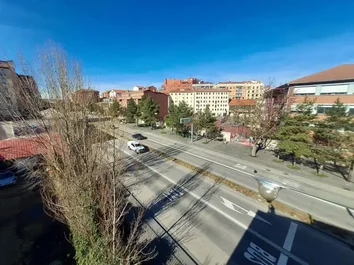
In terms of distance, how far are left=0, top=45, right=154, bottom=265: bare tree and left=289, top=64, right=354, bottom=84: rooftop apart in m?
28.9

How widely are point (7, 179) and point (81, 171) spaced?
534 inches

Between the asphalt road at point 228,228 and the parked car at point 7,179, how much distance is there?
10.5 meters

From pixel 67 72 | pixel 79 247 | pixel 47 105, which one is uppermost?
pixel 67 72

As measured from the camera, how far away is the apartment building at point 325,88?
71.7 feet

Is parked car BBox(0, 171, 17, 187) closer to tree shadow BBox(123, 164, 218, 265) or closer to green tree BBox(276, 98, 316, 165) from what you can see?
tree shadow BBox(123, 164, 218, 265)

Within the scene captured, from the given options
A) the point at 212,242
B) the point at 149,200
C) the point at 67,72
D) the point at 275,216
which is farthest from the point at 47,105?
the point at 275,216

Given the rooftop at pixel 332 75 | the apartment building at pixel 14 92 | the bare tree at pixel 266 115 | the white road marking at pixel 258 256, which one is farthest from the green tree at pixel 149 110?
the white road marking at pixel 258 256

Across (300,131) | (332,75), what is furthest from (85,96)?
(332,75)

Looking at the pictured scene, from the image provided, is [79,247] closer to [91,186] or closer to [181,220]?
[91,186]

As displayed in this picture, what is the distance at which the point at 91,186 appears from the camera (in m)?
7.05

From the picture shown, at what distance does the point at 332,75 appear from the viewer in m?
23.9

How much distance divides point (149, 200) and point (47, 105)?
9361 millimetres

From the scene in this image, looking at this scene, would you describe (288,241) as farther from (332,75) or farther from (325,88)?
(332,75)

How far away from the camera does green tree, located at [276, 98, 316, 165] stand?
18097mm
